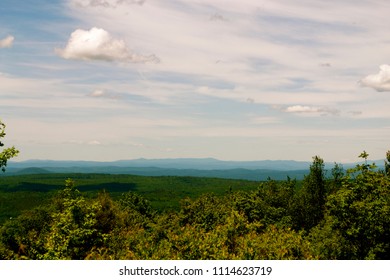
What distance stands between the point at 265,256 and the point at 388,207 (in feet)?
46.4

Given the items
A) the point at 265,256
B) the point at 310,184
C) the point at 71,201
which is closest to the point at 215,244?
the point at 265,256

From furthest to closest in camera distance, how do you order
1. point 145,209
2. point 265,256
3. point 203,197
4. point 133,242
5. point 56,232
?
point 145,209
point 203,197
point 133,242
point 56,232
point 265,256

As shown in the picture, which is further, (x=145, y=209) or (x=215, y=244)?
(x=145, y=209)

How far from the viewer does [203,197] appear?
8519cm

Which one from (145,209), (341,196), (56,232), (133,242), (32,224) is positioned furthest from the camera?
(145,209)

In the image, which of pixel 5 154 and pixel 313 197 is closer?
pixel 5 154

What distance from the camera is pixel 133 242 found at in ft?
149

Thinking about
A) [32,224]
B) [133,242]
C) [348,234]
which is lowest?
[32,224]

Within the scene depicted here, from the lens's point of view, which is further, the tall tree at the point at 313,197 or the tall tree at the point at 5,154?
the tall tree at the point at 313,197

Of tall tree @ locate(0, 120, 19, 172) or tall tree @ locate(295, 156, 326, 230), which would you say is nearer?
tall tree @ locate(0, 120, 19, 172)

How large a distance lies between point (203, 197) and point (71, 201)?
53497 mm
